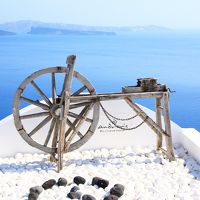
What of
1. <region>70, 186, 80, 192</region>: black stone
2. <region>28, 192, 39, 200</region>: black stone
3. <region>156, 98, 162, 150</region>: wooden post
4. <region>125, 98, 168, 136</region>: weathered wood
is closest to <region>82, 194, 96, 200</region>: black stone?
<region>70, 186, 80, 192</region>: black stone

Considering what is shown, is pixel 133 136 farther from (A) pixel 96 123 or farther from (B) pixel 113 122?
(A) pixel 96 123

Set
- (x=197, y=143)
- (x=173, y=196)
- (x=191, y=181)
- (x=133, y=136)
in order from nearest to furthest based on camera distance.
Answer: (x=173, y=196), (x=191, y=181), (x=197, y=143), (x=133, y=136)

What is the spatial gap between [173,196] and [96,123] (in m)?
1.76

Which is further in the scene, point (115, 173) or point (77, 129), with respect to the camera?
point (77, 129)

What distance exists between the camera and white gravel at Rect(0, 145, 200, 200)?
638cm

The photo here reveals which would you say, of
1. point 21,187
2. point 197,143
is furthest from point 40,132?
point 197,143

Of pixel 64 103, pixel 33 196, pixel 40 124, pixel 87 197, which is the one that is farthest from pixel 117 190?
pixel 40 124

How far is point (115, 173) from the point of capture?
710 cm

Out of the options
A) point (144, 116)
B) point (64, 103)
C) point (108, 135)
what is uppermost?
point (64, 103)

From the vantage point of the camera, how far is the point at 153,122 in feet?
25.2

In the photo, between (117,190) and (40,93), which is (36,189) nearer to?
(117,190)

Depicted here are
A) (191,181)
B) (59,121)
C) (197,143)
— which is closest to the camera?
(191,181)

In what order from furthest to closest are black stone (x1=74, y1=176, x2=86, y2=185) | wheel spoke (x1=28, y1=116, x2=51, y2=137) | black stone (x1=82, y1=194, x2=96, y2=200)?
wheel spoke (x1=28, y1=116, x2=51, y2=137) < black stone (x1=74, y1=176, x2=86, y2=185) < black stone (x1=82, y1=194, x2=96, y2=200)

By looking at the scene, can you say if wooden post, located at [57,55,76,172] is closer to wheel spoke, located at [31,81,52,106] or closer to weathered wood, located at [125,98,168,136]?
wheel spoke, located at [31,81,52,106]
